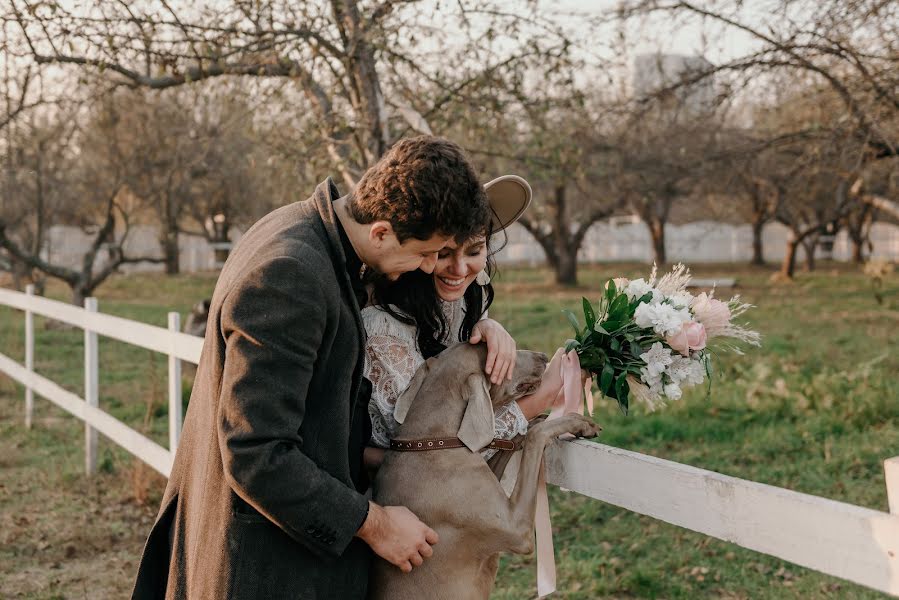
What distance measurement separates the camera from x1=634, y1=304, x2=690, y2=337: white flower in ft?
8.38

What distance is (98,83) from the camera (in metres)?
6.57

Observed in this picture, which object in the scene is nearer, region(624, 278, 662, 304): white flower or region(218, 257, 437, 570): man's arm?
region(218, 257, 437, 570): man's arm

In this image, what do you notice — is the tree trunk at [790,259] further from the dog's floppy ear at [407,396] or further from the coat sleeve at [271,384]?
the coat sleeve at [271,384]

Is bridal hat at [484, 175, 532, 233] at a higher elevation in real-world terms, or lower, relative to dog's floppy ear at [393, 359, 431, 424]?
higher

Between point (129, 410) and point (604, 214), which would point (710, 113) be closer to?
point (129, 410)

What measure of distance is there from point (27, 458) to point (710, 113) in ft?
22.5

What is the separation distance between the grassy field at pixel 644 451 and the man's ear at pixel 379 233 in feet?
4.02

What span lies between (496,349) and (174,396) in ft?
10.4

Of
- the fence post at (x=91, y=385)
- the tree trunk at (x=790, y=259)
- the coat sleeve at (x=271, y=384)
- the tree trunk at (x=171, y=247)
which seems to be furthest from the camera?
the tree trunk at (x=790, y=259)

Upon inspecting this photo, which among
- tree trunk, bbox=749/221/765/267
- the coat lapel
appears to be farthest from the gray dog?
tree trunk, bbox=749/221/765/267

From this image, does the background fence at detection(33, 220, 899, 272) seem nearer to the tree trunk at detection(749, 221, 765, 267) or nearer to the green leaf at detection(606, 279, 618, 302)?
the tree trunk at detection(749, 221, 765, 267)

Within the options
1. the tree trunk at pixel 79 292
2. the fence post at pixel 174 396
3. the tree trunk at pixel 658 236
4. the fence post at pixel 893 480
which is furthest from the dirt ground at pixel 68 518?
the tree trunk at pixel 658 236

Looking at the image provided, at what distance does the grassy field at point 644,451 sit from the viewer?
457cm

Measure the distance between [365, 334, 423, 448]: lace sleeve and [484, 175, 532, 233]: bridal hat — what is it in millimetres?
509
